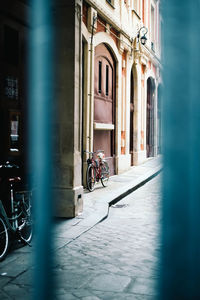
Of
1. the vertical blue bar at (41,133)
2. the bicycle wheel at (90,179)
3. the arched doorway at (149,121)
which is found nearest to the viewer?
the vertical blue bar at (41,133)

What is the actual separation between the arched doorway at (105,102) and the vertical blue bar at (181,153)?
415 inches

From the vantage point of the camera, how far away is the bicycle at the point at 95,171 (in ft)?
33.4

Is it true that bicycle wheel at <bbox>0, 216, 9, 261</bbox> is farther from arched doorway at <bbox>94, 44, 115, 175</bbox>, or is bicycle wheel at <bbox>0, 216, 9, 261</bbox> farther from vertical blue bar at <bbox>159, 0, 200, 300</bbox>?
arched doorway at <bbox>94, 44, 115, 175</bbox>

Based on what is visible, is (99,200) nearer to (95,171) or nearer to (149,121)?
(95,171)

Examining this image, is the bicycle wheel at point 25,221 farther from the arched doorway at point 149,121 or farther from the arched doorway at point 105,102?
the arched doorway at point 149,121

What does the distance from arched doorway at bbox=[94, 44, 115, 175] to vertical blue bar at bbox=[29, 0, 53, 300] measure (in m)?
10.3

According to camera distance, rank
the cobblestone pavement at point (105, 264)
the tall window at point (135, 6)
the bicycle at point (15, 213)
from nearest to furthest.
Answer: the cobblestone pavement at point (105, 264), the bicycle at point (15, 213), the tall window at point (135, 6)

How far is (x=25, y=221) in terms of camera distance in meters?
5.29

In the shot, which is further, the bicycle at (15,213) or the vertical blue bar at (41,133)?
the bicycle at (15,213)

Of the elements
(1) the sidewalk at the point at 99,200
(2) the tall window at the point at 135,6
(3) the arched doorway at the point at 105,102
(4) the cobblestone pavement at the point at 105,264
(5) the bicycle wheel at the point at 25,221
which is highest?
(2) the tall window at the point at 135,6

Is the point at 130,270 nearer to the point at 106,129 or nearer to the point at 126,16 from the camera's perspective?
the point at 106,129

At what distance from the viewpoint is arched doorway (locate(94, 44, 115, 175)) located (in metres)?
11.8

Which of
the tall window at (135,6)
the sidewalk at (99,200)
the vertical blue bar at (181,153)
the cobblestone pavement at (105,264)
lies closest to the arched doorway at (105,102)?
the sidewalk at (99,200)

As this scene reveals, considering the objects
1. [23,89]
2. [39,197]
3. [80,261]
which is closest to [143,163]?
[23,89]
